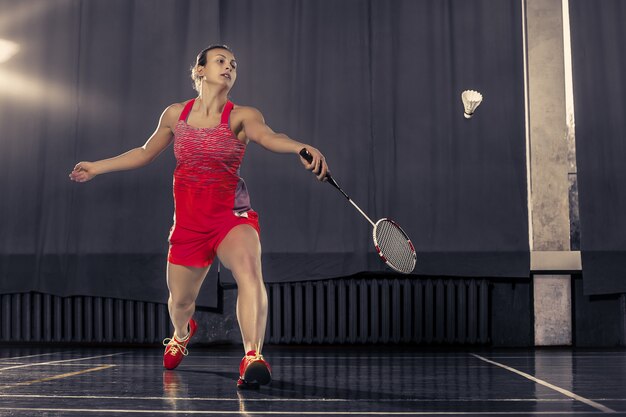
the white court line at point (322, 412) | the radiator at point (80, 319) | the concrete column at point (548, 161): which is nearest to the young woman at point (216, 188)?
the white court line at point (322, 412)

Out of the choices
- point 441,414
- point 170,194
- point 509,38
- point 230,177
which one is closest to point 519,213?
point 509,38

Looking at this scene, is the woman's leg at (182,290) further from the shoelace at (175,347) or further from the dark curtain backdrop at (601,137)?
the dark curtain backdrop at (601,137)

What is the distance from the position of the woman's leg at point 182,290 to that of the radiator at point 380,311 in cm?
216

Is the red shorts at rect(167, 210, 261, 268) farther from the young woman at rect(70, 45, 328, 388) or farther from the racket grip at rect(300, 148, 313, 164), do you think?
the racket grip at rect(300, 148, 313, 164)

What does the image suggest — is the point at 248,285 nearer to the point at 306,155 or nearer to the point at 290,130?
the point at 306,155

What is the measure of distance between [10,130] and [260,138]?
362 cm

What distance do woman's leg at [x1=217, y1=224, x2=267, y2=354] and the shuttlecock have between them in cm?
284

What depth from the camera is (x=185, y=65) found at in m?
Answer: 5.46

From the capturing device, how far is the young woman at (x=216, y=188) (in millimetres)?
2570

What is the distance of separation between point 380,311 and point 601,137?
1826 mm

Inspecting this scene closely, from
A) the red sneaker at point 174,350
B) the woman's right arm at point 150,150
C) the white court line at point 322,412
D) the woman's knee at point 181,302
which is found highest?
the woman's right arm at point 150,150

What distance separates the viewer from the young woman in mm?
2570

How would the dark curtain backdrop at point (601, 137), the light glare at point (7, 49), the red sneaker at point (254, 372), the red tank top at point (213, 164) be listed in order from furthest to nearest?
the light glare at point (7, 49), the dark curtain backdrop at point (601, 137), the red tank top at point (213, 164), the red sneaker at point (254, 372)

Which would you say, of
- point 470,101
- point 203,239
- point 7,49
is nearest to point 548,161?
point 470,101
